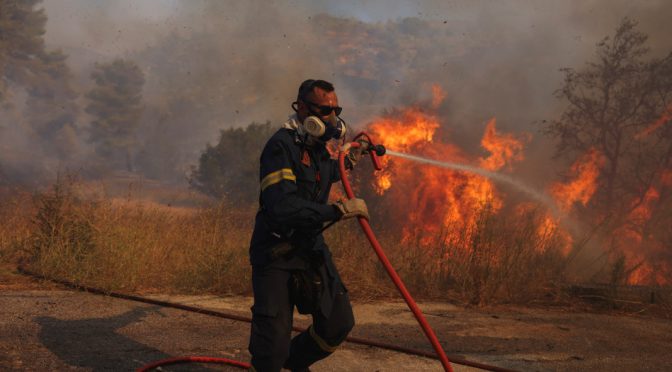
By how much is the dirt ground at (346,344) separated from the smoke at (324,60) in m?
12.0

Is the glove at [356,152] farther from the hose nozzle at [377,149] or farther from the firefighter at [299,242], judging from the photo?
the firefighter at [299,242]

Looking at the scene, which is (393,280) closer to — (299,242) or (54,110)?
(299,242)

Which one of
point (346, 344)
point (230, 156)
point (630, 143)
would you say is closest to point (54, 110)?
point (230, 156)

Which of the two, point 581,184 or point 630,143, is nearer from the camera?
point 581,184

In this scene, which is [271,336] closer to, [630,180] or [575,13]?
[630,180]

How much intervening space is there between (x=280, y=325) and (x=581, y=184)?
47.8 ft

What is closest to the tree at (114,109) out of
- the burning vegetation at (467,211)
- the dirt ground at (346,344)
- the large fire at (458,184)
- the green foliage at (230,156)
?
the burning vegetation at (467,211)

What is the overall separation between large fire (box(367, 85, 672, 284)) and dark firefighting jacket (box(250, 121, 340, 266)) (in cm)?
1004

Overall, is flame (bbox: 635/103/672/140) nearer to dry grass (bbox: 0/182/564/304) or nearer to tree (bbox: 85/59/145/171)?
dry grass (bbox: 0/182/564/304)

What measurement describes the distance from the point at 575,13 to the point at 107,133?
43874 millimetres

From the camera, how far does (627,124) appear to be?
16.1 m

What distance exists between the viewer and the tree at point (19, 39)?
42625 mm

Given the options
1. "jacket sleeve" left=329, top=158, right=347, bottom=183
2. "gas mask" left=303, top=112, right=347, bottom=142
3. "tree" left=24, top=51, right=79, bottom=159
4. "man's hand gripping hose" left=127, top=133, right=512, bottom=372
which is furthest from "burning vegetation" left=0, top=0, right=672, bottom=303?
"tree" left=24, top=51, right=79, bottom=159

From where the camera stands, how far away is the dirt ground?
461cm
